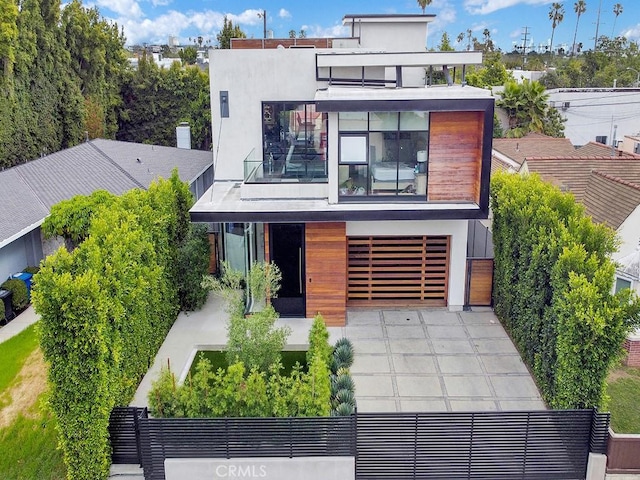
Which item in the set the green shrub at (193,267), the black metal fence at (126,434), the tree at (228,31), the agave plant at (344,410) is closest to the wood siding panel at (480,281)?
the agave plant at (344,410)

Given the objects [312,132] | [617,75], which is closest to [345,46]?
[312,132]

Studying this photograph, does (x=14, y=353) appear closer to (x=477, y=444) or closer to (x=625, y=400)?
(x=477, y=444)

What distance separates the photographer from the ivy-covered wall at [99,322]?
9.31 metres

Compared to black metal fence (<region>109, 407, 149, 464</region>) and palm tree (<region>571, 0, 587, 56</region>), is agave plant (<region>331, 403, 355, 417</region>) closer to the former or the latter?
black metal fence (<region>109, 407, 149, 464</region>)

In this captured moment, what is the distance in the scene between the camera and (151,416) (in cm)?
1066

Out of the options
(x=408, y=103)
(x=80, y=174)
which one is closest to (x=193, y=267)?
(x=408, y=103)

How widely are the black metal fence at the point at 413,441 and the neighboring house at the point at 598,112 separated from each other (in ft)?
116

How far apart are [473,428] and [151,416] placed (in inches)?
225

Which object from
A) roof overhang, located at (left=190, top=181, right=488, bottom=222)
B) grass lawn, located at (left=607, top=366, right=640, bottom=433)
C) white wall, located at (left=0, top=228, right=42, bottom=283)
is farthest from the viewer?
white wall, located at (left=0, top=228, right=42, bottom=283)

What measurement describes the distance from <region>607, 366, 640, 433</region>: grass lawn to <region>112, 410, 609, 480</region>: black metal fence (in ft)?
5.96

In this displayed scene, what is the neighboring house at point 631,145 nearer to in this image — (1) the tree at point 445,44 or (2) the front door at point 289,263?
(2) the front door at point 289,263

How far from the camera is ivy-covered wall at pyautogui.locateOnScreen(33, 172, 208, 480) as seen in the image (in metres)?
9.31

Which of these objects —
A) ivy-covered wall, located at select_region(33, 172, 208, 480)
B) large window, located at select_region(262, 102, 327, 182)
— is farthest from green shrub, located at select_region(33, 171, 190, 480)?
large window, located at select_region(262, 102, 327, 182)

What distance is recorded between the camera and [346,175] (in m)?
15.2
